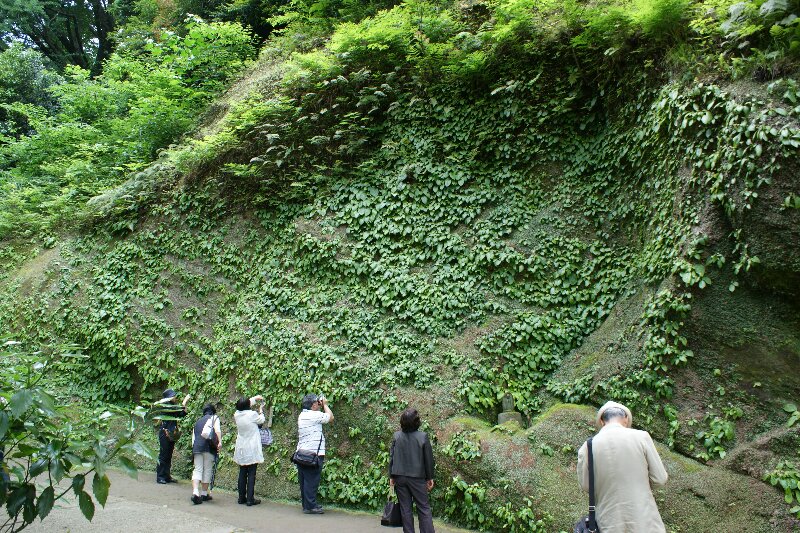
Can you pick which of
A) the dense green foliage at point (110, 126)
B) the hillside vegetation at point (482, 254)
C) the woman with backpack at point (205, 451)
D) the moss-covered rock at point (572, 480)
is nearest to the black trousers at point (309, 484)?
the hillside vegetation at point (482, 254)

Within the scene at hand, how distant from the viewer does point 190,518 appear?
7.77 m

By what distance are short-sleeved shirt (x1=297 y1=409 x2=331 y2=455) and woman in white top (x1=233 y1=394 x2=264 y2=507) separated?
3.06 feet

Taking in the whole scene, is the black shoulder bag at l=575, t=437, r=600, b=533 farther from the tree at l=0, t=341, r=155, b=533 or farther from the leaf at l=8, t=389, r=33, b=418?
the leaf at l=8, t=389, r=33, b=418

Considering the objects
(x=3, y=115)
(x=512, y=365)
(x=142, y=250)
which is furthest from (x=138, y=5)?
(x=512, y=365)

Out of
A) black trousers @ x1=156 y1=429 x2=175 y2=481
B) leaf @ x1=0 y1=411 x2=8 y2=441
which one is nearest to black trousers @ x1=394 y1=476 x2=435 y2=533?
leaf @ x1=0 y1=411 x2=8 y2=441

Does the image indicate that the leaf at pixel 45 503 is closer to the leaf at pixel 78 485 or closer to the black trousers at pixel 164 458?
the leaf at pixel 78 485

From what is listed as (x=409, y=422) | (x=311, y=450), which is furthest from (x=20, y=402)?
(x=311, y=450)

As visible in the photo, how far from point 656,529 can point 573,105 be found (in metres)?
9.12

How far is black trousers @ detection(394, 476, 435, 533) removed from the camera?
21.9 ft

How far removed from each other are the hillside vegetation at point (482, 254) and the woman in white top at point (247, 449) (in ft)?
2.05

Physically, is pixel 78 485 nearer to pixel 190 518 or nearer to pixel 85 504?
pixel 85 504

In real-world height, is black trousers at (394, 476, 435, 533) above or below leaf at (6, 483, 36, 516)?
below

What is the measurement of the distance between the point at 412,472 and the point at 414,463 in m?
0.11

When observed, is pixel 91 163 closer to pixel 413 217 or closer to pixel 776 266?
pixel 413 217
